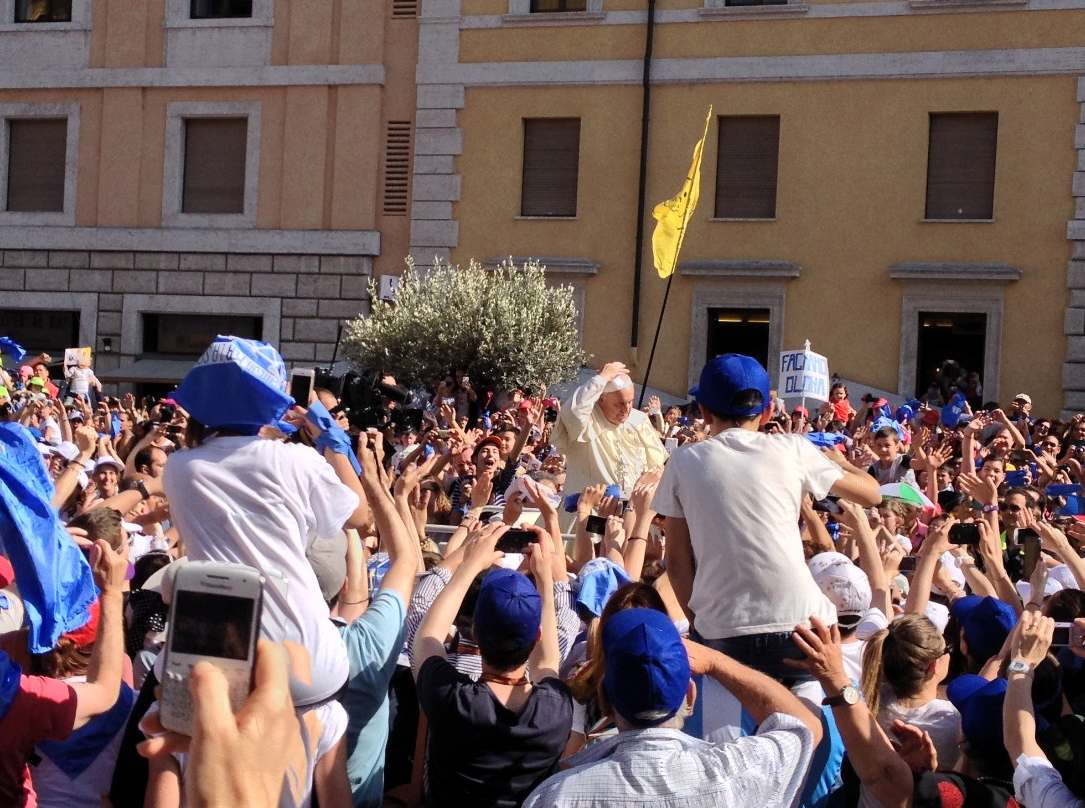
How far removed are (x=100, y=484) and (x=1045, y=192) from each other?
17.1 m

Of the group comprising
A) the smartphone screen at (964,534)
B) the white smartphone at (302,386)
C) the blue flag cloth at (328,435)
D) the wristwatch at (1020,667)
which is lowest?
the wristwatch at (1020,667)

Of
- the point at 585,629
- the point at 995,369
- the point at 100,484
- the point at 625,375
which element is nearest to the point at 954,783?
the point at 585,629

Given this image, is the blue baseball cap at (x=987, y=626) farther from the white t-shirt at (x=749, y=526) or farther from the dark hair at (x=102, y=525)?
the dark hair at (x=102, y=525)

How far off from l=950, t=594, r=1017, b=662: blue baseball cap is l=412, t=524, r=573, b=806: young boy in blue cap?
173 centimetres

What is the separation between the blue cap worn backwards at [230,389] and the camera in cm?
405

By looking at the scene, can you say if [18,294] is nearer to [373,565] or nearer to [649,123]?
[649,123]

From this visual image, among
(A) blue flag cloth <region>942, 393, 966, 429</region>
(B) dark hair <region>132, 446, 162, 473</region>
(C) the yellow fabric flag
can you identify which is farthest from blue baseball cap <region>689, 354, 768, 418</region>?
(C) the yellow fabric flag

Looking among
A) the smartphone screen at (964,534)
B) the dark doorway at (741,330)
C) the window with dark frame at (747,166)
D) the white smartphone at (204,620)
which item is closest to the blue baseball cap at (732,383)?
the smartphone screen at (964,534)

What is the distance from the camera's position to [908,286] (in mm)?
22766

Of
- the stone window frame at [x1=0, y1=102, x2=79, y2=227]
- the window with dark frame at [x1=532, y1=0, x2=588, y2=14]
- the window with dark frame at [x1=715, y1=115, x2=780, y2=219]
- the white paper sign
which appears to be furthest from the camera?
the stone window frame at [x1=0, y1=102, x2=79, y2=227]

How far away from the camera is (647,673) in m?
3.44

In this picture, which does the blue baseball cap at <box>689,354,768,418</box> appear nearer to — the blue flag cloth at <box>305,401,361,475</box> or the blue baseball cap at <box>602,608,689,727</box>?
the blue flag cloth at <box>305,401,361,475</box>

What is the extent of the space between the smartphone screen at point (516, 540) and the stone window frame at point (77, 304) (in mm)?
22265

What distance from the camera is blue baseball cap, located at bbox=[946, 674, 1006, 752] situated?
4.39 meters
